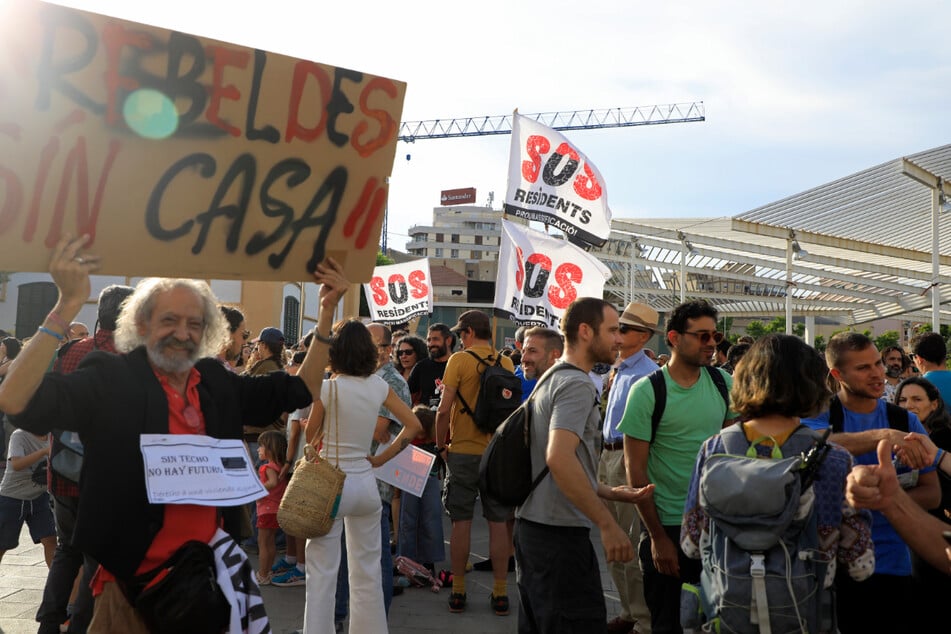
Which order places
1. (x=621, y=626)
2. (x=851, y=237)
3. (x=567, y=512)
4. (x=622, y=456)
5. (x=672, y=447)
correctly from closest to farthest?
(x=567, y=512) < (x=672, y=447) < (x=622, y=456) < (x=621, y=626) < (x=851, y=237)

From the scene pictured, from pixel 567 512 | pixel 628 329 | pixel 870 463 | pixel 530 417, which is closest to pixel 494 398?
pixel 628 329

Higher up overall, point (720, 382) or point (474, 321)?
point (474, 321)

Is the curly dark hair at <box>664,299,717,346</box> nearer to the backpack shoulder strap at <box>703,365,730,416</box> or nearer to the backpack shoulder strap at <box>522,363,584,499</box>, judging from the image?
the backpack shoulder strap at <box>703,365,730,416</box>

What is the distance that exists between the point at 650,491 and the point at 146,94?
242cm

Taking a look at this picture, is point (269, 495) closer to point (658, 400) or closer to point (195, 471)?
point (658, 400)

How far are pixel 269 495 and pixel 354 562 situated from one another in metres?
2.22

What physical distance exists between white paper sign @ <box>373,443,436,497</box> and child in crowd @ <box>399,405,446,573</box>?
1130mm

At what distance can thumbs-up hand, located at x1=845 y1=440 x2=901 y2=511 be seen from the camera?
251cm

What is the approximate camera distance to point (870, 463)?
369 centimetres

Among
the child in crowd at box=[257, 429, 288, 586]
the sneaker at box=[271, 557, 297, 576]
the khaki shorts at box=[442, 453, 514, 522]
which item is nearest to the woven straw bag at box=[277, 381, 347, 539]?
the khaki shorts at box=[442, 453, 514, 522]

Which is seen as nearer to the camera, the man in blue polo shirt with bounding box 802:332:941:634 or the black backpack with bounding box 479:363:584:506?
the man in blue polo shirt with bounding box 802:332:941:634

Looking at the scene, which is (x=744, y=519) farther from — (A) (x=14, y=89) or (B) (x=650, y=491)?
(A) (x=14, y=89)

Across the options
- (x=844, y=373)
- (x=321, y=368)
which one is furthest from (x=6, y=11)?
(x=844, y=373)

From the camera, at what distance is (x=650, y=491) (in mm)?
3590
